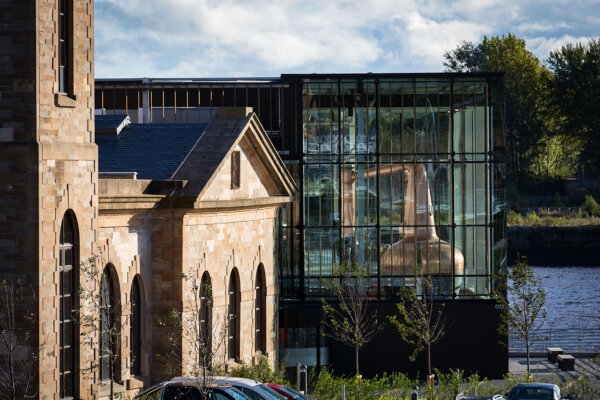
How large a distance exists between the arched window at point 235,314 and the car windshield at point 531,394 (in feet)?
28.1

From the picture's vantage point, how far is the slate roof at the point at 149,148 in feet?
105

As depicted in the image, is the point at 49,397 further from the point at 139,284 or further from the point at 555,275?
the point at 555,275

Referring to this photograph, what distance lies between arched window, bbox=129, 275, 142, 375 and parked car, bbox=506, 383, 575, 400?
952cm

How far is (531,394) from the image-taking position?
1177 inches

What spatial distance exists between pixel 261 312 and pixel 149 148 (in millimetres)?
6888

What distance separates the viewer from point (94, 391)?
82.0ft

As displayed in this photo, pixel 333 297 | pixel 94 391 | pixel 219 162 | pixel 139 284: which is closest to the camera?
pixel 94 391

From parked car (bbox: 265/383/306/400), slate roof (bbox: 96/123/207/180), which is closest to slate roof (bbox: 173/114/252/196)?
slate roof (bbox: 96/123/207/180)

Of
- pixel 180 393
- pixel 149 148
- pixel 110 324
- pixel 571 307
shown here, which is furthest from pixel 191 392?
pixel 571 307

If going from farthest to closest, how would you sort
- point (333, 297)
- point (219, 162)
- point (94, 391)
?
point (333, 297) < point (219, 162) < point (94, 391)

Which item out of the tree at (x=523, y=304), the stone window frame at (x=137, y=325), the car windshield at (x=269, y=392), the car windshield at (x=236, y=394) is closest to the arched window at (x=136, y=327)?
the stone window frame at (x=137, y=325)

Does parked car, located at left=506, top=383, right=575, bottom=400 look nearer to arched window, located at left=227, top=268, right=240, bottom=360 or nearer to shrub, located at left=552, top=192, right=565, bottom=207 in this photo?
arched window, located at left=227, top=268, right=240, bottom=360

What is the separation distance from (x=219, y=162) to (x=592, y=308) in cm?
5379

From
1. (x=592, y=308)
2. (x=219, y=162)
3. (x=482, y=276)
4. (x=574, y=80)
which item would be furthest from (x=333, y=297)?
(x=574, y=80)
